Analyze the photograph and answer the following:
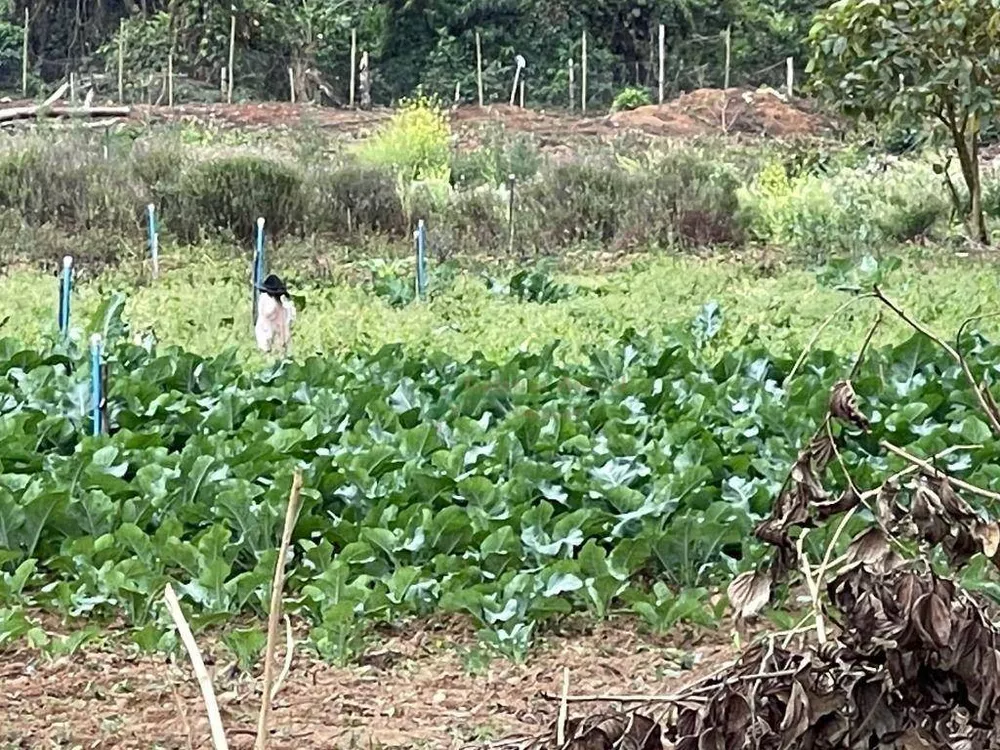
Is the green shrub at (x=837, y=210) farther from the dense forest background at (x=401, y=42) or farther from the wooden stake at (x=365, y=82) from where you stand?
the dense forest background at (x=401, y=42)

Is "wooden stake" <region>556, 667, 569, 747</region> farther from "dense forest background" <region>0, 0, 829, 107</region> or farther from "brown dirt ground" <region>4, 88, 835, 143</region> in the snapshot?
"dense forest background" <region>0, 0, 829, 107</region>

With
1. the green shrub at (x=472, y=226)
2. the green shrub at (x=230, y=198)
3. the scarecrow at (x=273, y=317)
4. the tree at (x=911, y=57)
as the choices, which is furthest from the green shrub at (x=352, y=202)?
the scarecrow at (x=273, y=317)

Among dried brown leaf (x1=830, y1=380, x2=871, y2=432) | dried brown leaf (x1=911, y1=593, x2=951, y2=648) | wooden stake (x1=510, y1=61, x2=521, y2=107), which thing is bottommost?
dried brown leaf (x1=911, y1=593, x2=951, y2=648)

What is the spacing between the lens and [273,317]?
7.14 m

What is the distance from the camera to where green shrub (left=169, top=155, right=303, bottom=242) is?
41.5 feet

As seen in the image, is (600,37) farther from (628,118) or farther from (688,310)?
(688,310)

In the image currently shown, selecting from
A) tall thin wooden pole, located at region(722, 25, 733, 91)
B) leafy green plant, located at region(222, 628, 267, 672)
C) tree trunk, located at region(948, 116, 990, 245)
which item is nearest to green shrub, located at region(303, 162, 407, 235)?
tree trunk, located at region(948, 116, 990, 245)

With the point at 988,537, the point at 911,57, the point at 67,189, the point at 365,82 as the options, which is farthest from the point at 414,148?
the point at 988,537

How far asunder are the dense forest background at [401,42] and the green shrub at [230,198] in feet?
35.9

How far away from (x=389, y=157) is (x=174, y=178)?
9.64ft

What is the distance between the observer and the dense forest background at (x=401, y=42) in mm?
24250

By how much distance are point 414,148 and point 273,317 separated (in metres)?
8.60

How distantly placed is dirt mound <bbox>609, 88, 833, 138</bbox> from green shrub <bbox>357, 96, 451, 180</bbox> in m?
4.80

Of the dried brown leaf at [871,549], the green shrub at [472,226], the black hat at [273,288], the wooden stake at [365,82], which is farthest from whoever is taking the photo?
the wooden stake at [365,82]
